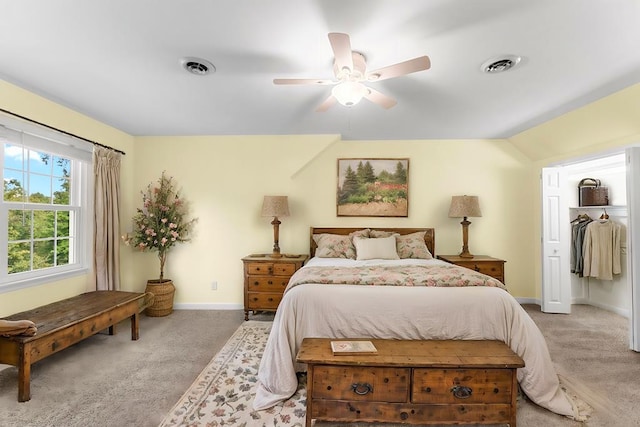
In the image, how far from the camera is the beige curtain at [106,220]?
3.43m

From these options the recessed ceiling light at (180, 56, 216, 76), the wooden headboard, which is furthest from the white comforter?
the wooden headboard

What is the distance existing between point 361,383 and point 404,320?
0.59m

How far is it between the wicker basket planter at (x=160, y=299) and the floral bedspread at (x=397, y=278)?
2.20 metres

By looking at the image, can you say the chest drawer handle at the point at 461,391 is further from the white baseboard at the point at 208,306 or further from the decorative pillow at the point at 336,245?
Result: the white baseboard at the point at 208,306

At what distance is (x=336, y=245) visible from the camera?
151 inches

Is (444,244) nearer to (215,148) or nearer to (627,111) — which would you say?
(627,111)

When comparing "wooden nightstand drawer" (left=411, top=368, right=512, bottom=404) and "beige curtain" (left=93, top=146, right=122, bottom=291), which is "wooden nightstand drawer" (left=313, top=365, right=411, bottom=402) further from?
"beige curtain" (left=93, top=146, right=122, bottom=291)

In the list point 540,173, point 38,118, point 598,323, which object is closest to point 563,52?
point 540,173

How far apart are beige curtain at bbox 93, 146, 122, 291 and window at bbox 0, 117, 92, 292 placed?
110 mm

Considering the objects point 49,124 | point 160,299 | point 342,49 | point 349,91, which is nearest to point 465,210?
point 349,91

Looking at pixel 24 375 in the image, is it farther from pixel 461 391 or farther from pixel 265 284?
pixel 461 391

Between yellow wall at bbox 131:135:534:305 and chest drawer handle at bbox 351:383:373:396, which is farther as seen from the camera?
yellow wall at bbox 131:135:534:305

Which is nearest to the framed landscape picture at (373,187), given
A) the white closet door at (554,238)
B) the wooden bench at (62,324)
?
the white closet door at (554,238)

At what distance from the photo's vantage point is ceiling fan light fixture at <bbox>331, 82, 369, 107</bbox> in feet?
6.39
